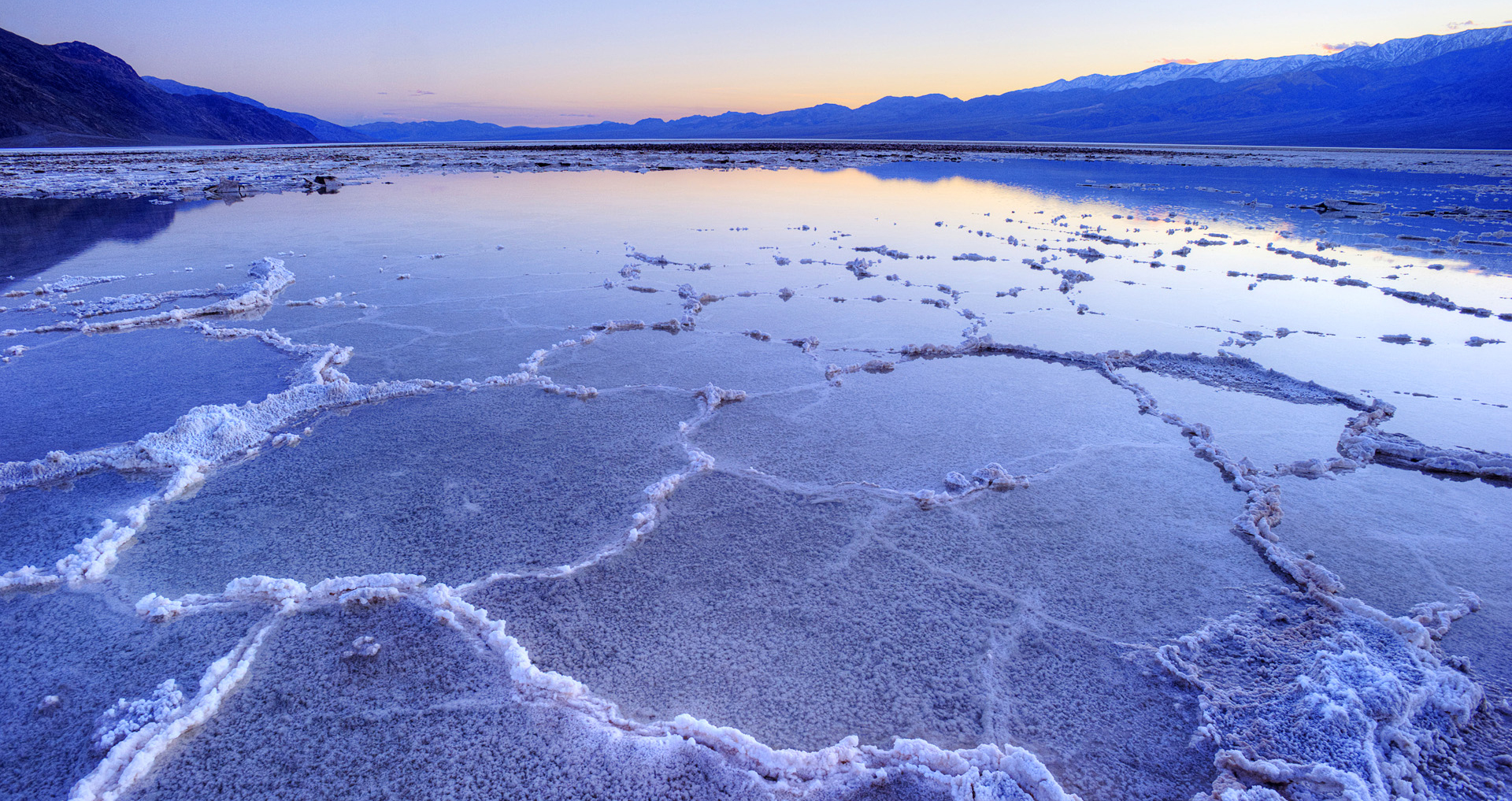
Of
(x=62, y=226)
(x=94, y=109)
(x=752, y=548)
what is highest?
(x=94, y=109)

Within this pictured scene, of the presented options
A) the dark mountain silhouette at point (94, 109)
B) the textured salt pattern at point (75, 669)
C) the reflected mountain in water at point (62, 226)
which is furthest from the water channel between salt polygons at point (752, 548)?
the dark mountain silhouette at point (94, 109)

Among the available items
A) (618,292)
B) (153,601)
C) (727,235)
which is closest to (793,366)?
(618,292)

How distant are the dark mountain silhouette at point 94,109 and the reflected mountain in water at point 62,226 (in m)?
72.3

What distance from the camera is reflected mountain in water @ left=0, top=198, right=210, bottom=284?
8.07m

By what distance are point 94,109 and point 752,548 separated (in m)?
117

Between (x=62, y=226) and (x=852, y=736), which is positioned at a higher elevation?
(x=62, y=226)

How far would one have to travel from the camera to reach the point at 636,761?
1.73m

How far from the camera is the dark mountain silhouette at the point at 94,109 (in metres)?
67.1

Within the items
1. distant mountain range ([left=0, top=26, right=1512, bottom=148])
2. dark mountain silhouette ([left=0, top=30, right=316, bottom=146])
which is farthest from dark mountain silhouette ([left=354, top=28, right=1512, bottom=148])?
dark mountain silhouette ([left=0, top=30, right=316, bottom=146])

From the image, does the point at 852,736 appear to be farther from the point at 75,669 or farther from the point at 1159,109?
the point at 1159,109

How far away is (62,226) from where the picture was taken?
10.5 metres

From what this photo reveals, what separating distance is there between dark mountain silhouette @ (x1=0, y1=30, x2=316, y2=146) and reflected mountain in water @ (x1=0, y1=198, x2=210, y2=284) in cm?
7231

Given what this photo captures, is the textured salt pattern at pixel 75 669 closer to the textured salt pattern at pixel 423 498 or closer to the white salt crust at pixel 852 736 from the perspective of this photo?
the white salt crust at pixel 852 736


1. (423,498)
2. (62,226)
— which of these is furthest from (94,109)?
(423,498)
